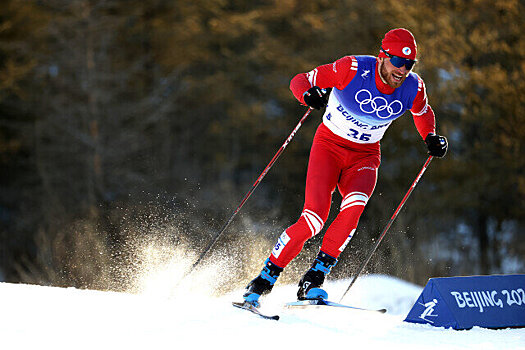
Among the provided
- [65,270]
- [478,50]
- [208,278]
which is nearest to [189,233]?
[65,270]

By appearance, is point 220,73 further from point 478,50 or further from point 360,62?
point 360,62

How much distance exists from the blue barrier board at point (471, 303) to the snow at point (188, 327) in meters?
0.08

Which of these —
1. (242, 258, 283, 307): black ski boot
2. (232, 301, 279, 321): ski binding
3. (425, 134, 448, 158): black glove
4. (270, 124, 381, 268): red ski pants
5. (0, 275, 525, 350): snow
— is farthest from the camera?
(425, 134, 448, 158): black glove

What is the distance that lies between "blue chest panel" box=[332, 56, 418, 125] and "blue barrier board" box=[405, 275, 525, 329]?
100 cm

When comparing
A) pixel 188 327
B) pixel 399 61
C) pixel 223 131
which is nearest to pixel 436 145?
pixel 399 61

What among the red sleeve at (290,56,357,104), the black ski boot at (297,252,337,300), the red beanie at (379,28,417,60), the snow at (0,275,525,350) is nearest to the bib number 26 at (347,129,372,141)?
the red sleeve at (290,56,357,104)

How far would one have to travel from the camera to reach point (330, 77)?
4195 mm

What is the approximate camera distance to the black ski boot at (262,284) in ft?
13.1

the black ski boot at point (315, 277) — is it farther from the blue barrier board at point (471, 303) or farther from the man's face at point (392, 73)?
the man's face at point (392, 73)

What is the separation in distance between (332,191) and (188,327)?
1.33 meters

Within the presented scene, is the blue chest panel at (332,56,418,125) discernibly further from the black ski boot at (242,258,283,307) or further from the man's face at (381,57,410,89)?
the black ski boot at (242,258,283,307)

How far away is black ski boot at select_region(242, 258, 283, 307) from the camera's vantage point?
3988mm

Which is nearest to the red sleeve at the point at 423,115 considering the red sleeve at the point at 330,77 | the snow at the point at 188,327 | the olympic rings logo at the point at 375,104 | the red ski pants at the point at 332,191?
the olympic rings logo at the point at 375,104

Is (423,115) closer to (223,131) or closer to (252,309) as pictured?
(252,309)
